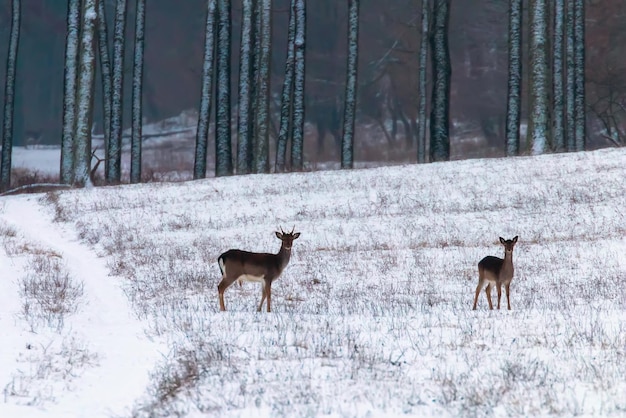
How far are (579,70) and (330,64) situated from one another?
91.6ft

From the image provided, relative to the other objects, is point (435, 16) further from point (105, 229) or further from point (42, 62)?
point (42, 62)

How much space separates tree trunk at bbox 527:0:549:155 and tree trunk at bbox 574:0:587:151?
5.27 meters

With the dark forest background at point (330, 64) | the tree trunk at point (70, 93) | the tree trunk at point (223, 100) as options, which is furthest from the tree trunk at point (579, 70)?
the tree trunk at point (70, 93)

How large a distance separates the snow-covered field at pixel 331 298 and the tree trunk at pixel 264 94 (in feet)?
10.3

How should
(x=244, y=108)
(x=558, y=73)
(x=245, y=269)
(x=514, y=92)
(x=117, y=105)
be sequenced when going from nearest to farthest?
(x=245, y=269) → (x=514, y=92) → (x=558, y=73) → (x=244, y=108) → (x=117, y=105)

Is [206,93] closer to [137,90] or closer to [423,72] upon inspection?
[137,90]

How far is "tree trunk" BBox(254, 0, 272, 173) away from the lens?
95.6ft

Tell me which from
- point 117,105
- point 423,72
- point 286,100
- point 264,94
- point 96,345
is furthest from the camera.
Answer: point 423,72

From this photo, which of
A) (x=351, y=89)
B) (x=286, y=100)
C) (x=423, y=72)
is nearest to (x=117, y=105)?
(x=286, y=100)

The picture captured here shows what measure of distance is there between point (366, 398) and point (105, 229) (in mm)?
14047

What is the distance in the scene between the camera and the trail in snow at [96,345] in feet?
24.0

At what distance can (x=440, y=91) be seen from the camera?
2912 cm

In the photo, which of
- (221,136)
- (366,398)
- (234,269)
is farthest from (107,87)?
(366,398)

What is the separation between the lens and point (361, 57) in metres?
56.4
